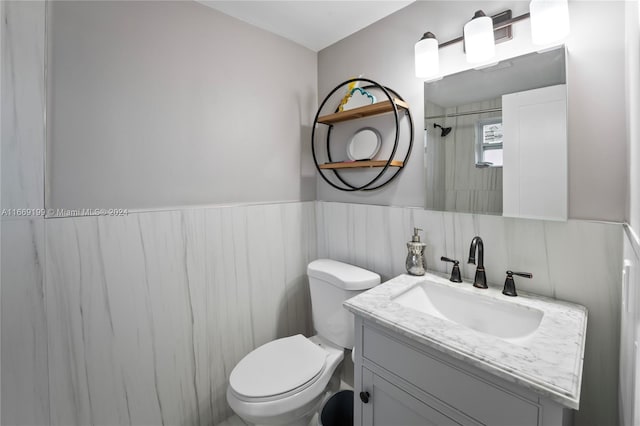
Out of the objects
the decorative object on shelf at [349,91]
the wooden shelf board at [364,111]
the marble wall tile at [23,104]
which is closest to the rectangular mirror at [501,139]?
the wooden shelf board at [364,111]

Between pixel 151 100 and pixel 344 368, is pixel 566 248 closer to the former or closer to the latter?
pixel 344 368

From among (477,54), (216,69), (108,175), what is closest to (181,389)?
(108,175)

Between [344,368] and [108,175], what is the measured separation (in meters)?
1.68

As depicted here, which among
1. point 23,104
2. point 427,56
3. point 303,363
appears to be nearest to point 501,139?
point 427,56

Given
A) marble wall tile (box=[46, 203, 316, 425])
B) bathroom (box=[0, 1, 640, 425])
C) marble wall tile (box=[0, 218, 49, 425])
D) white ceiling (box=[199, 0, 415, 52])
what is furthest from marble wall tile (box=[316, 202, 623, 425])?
marble wall tile (box=[0, 218, 49, 425])

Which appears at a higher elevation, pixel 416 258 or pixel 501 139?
pixel 501 139

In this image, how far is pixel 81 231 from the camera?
46.7 inches

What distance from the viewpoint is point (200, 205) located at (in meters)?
1.52

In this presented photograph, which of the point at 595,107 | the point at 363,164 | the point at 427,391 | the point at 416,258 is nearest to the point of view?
the point at 427,391

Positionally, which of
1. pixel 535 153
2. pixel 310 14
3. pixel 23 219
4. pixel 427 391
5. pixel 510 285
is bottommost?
pixel 427 391

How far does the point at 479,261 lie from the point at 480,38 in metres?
0.93

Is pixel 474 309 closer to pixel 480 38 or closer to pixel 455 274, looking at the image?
pixel 455 274

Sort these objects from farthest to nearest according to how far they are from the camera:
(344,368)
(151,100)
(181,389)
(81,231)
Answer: (344,368)
(181,389)
(151,100)
(81,231)

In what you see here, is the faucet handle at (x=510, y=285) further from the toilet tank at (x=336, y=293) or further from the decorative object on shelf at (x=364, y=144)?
the decorative object on shelf at (x=364, y=144)
